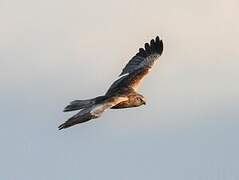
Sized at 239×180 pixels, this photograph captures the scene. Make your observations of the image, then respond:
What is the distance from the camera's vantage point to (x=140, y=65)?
39594 millimetres

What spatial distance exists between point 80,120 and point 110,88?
7.42m

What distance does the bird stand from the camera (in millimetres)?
30703

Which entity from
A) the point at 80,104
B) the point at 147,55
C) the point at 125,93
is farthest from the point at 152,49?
the point at 80,104

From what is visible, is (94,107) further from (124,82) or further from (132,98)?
(124,82)

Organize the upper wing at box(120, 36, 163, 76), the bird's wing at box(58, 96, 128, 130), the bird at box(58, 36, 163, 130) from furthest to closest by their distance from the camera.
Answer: the upper wing at box(120, 36, 163, 76) < the bird at box(58, 36, 163, 130) < the bird's wing at box(58, 96, 128, 130)

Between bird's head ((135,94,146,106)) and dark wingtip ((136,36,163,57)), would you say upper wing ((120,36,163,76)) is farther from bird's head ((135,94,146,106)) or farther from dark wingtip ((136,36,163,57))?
bird's head ((135,94,146,106))

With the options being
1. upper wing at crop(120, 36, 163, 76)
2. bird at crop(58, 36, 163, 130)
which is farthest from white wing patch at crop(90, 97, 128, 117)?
upper wing at crop(120, 36, 163, 76)

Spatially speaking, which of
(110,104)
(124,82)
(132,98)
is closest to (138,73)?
(124,82)

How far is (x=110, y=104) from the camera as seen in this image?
32.5 m

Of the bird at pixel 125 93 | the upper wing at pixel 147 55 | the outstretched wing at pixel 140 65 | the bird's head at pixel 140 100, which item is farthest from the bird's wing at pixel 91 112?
the upper wing at pixel 147 55

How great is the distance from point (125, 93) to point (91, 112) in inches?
196

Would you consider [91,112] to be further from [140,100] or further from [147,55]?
[147,55]

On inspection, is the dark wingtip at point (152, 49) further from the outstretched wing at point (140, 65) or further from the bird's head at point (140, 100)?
the bird's head at point (140, 100)

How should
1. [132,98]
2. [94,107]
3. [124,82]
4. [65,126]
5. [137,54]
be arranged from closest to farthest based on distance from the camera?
[65,126] < [94,107] < [132,98] < [124,82] < [137,54]
